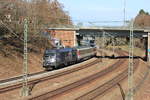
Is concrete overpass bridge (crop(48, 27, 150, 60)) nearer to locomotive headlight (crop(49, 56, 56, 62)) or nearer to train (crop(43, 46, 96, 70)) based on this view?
train (crop(43, 46, 96, 70))

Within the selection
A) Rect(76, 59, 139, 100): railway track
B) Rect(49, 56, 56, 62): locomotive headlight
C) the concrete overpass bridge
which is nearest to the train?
Rect(49, 56, 56, 62): locomotive headlight

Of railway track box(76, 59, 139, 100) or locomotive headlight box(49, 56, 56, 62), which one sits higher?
locomotive headlight box(49, 56, 56, 62)

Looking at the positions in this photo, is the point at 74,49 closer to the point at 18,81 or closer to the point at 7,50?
the point at 7,50

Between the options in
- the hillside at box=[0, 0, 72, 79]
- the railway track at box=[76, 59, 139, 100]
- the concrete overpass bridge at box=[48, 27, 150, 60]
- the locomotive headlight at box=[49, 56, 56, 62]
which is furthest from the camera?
the concrete overpass bridge at box=[48, 27, 150, 60]

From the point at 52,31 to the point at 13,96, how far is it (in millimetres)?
55629

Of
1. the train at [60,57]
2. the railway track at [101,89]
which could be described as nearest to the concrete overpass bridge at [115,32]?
the train at [60,57]

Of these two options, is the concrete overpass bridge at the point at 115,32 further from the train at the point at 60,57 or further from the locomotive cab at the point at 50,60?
the locomotive cab at the point at 50,60

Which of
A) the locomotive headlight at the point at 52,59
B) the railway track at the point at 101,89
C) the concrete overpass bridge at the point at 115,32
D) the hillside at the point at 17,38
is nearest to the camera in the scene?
the railway track at the point at 101,89

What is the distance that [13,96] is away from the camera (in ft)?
104

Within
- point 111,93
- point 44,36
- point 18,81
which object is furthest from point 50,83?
point 44,36

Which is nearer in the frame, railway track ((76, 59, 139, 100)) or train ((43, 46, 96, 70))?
railway track ((76, 59, 139, 100))

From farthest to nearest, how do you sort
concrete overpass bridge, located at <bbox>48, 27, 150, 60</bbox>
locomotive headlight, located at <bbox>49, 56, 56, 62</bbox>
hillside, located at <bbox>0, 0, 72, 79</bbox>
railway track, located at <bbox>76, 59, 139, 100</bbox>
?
concrete overpass bridge, located at <bbox>48, 27, 150, 60</bbox> → locomotive headlight, located at <bbox>49, 56, 56, 62</bbox> → hillside, located at <bbox>0, 0, 72, 79</bbox> → railway track, located at <bbox>76, 59, 139, 100</bbox>

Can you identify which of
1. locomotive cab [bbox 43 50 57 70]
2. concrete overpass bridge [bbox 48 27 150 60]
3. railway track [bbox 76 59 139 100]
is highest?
concrete overpass bridge [bbox 48 27 150 60]

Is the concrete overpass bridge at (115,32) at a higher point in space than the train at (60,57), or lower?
higher
